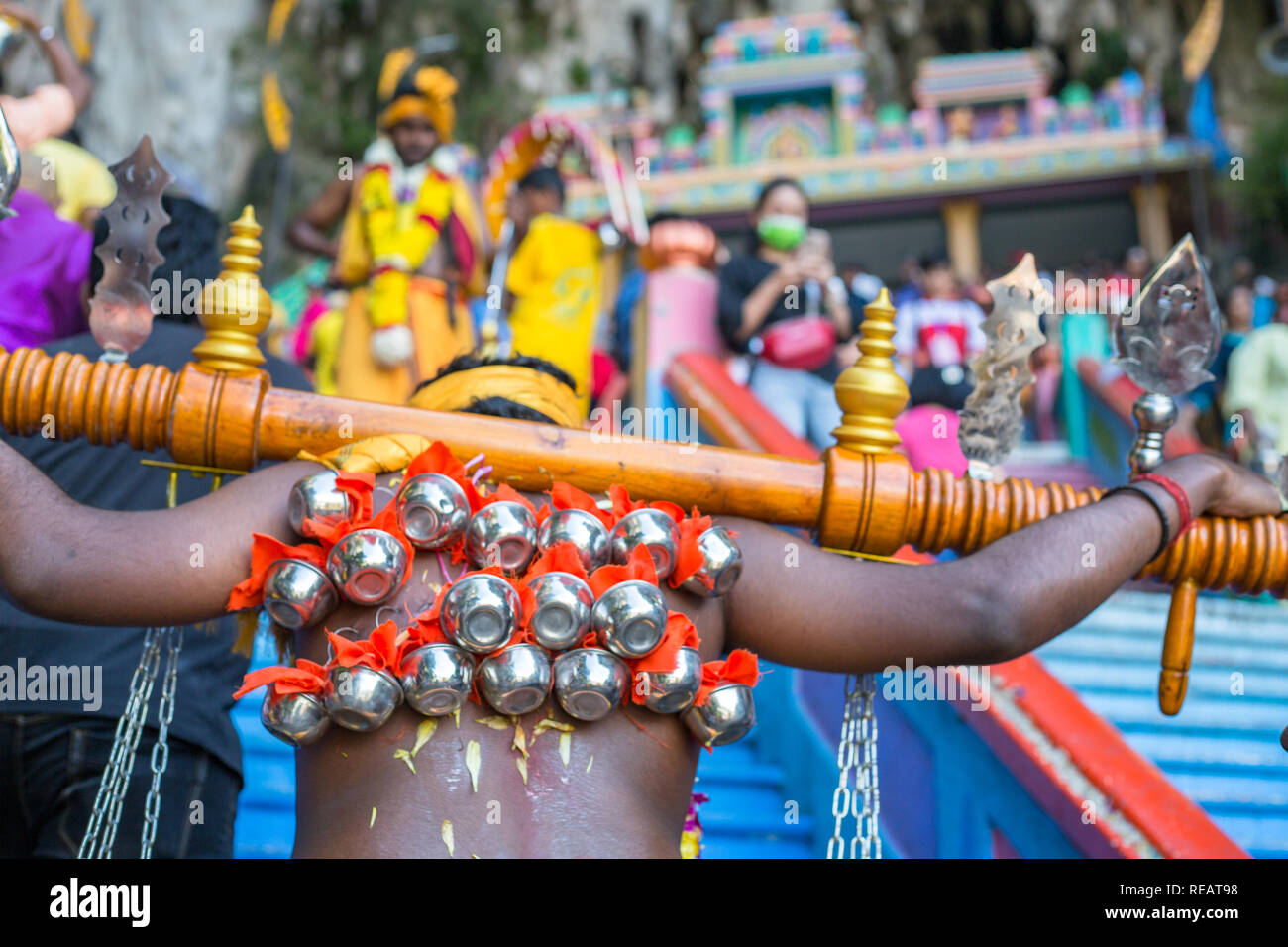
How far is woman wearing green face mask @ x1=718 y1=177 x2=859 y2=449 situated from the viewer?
5.12 meters

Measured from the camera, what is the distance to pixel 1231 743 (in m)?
3.65

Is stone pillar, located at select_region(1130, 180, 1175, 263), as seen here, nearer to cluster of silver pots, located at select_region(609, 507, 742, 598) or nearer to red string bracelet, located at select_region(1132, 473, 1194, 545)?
red string bracelet, located at select_region(1132, 473, 1194, 545)

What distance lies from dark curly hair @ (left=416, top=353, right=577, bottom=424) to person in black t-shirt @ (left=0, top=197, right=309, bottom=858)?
1.75 feet

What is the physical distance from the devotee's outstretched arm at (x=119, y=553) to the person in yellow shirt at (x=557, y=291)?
12.1 feet

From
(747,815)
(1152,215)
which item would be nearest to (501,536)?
(747,815)

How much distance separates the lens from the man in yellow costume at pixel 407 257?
473 cm

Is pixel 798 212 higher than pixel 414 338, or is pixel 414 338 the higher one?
pixel 798 212

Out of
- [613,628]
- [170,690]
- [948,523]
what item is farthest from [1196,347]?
[170,690]

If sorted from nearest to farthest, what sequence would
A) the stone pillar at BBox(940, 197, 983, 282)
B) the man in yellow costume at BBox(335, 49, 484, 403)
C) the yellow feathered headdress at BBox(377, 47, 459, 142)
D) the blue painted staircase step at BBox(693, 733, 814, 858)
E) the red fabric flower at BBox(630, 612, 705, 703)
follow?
the red fabric flower at BBox(630, 612, 705, 703)
the blue painted staircase step at BBox(693, 733, 814, 858)
the man in yellow costume at BBox(335, 49, 484, 403)
the yellow feathered headdress at BBox(377, 47, 459, 142)
the stone pillar at BBox(940, 197, 983, 282)

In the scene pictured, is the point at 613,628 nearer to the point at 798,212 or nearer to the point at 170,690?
the point at 170,690

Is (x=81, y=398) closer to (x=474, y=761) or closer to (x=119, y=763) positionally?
(x=119, y=763)

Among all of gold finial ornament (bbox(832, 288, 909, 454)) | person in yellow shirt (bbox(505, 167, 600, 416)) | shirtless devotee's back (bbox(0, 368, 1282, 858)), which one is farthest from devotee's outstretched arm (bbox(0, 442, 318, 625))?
person in yellow shirt (bbox(505, 167, 600, 416))

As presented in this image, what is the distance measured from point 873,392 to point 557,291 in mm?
3626

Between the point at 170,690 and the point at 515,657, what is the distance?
747mm
